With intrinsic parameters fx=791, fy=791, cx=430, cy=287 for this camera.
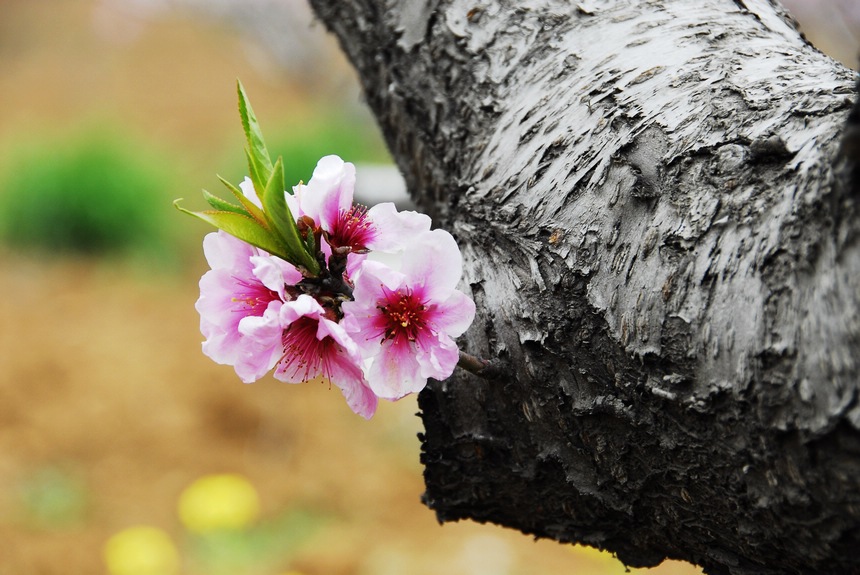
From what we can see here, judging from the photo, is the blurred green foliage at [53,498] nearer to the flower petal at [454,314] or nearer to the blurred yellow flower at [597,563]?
the blurred yellow flower at [597,563]

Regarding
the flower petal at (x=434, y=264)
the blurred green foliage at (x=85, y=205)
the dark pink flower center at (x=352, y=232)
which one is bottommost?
the blurred green foliage at (x=85, y=205)

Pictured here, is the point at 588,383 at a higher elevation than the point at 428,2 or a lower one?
lower

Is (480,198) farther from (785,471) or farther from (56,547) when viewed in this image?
(56,547)

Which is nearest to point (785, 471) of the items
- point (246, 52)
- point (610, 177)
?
point (610, 177)

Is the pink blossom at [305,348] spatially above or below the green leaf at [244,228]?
below

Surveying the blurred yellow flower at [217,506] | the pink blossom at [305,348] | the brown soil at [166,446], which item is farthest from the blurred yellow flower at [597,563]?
the pink blossom at [305,348]

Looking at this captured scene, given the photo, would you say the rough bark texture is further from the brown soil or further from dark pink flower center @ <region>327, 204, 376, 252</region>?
the brown soil
